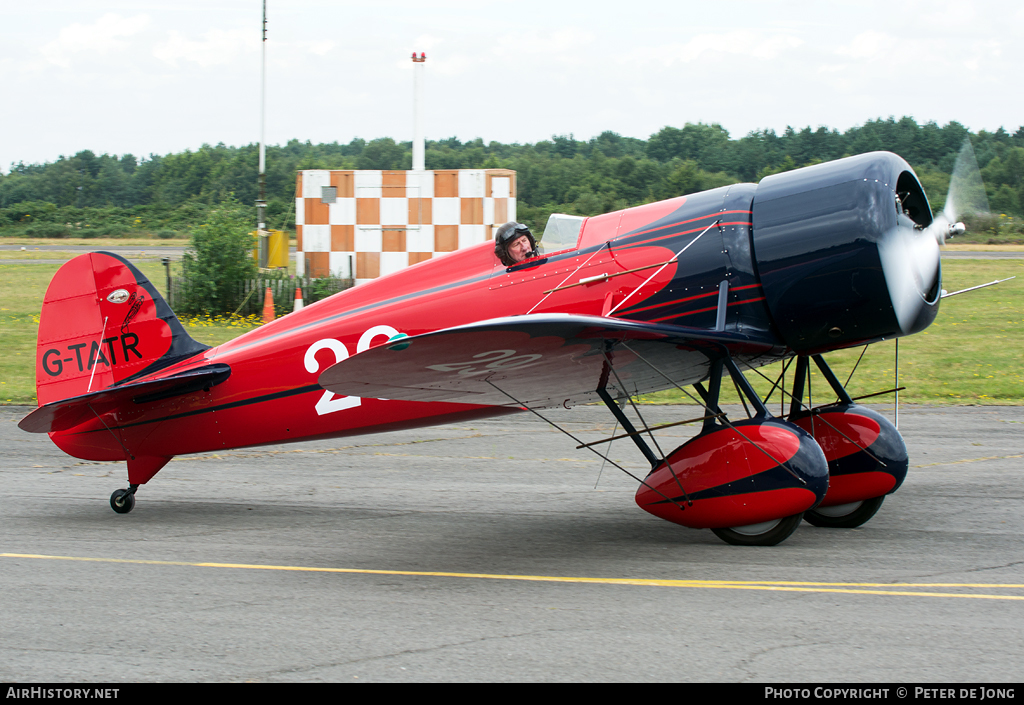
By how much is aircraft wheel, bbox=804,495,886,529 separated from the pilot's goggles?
9.09 ft

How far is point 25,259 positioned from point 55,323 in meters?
31.7

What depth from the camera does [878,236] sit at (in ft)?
18.1

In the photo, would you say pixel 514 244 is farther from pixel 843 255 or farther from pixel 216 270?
pixel 216 270

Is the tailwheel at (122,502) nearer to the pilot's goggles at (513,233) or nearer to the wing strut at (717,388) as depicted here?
the pilot's goggles at (513,233)

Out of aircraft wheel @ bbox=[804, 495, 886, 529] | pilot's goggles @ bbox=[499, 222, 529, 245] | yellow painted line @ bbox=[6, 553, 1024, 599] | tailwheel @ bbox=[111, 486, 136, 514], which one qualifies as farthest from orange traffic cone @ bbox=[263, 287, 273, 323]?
aircraft wheel @ bbox=[804, 495, 886, 529]

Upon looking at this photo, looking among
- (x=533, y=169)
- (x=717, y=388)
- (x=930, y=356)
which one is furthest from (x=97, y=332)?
(x=533, y=169)

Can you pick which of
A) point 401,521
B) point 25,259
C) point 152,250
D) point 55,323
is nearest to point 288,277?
point 55,323

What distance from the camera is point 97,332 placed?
722 cm

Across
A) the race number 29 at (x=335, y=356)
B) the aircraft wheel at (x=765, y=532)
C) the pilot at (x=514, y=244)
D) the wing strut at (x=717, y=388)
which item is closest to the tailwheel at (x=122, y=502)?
the race number 29 at (x=335, y=356)

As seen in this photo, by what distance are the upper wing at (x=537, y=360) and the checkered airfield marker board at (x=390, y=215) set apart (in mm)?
11187

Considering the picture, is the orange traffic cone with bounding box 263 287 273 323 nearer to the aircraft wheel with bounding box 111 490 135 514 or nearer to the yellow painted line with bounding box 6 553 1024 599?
the aircraft wheel with bounding box 111 490 135 514

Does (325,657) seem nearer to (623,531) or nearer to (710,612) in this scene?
(710,612)

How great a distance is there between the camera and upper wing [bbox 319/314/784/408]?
185 inches

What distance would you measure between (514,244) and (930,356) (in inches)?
416
